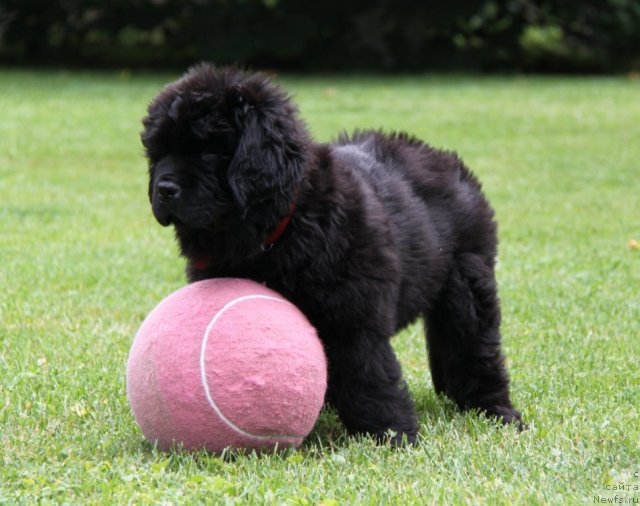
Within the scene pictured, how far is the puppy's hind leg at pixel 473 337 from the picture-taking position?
5320 mm

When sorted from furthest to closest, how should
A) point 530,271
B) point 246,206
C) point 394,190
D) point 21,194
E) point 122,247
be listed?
point 21,194 → point 122,247 → point 530,271 → point 394,190 → point 246,206

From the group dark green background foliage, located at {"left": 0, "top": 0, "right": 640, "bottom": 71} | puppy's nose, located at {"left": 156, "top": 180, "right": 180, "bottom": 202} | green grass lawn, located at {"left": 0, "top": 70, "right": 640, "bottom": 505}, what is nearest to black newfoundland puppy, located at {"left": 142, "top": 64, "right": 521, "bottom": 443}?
puppy's nose, located at {"left": 156, "top": 180, "right": 180, "bottom": 202}

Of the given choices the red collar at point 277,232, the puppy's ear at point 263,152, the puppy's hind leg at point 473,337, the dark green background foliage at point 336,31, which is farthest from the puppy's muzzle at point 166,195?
the dark green background foliage at point 336,31

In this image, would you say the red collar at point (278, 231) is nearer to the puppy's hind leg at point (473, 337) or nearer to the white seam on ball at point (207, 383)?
the white seam on ball at point (207, 383)

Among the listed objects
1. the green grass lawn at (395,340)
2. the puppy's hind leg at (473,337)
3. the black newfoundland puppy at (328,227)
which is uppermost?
the black newfoundland puppy at (328,227)

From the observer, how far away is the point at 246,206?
4.29 metres

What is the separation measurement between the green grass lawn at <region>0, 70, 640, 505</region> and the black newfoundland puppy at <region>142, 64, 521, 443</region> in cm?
33

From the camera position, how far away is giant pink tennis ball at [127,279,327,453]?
4.33 m

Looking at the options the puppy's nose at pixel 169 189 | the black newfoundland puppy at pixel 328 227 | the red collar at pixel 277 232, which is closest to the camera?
the puppy's nose at pixel 169 189

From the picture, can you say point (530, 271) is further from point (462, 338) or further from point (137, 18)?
point (137, 18)

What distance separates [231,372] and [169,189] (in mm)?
756

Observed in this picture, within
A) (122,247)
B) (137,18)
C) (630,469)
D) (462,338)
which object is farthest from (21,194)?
(137,18)

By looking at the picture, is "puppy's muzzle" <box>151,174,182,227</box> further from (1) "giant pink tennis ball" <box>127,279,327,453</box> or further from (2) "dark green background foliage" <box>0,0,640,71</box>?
(2) "dark green background foliage" <box>0,0,640,71</box>

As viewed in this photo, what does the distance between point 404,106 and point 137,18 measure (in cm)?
798
